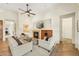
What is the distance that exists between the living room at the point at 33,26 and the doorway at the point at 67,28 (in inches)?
2.3

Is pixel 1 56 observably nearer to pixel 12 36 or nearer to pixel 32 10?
pixel 12 36

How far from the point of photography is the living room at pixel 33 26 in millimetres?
2379

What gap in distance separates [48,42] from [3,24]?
36.8 inches

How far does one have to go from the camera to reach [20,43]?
2.39 metres

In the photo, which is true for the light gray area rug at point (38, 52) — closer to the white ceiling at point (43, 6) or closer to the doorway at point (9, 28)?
the doorway at point (9, 28)

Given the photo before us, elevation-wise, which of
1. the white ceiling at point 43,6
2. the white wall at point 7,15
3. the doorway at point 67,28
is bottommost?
the doorway at point 67,28

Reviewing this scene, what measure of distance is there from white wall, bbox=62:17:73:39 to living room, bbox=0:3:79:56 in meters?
0.09

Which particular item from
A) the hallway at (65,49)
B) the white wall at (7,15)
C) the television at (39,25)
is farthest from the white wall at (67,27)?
the white wall at (7,15)

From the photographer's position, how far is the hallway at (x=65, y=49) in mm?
2387

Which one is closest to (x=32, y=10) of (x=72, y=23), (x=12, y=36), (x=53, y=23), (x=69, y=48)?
(x=53, y=23)

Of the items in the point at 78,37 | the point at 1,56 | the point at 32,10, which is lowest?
the point at 1,56

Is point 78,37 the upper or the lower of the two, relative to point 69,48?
upper

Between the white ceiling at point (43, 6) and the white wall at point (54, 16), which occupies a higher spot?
the white ceiling at point (43, 6)

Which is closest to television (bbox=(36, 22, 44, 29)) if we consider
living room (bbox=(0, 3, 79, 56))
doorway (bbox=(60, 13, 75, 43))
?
living room (bbox=(0, 3, 79, 56))
